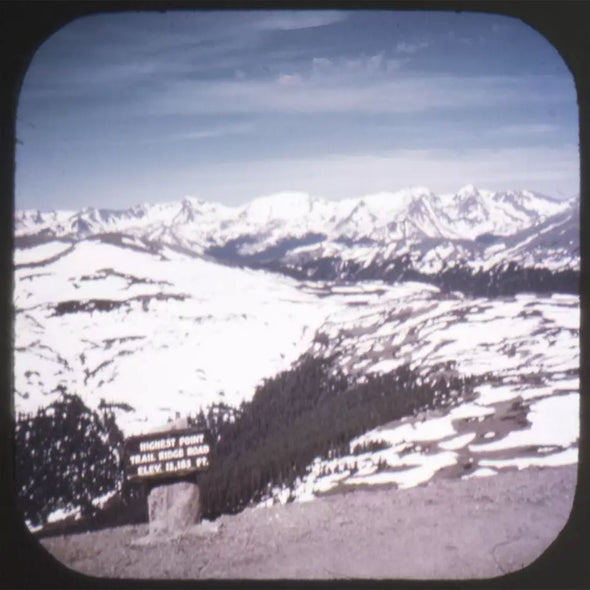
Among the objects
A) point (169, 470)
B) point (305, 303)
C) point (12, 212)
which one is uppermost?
point (12, 212)

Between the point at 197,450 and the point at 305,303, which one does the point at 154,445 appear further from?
the point at 305,303

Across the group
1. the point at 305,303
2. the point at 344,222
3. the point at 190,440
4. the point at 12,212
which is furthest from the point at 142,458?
the point at 344,222

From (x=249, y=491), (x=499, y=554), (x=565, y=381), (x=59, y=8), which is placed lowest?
(x=499, y=554)

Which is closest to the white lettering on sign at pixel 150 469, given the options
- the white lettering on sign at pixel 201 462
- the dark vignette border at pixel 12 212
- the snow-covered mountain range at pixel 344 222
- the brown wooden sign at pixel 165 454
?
the brown wooden sign at pixel 165 454

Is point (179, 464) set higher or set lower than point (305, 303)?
lower

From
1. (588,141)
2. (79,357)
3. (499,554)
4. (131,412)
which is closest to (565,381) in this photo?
(499,554)

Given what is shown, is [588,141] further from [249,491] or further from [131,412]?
[131,412]
